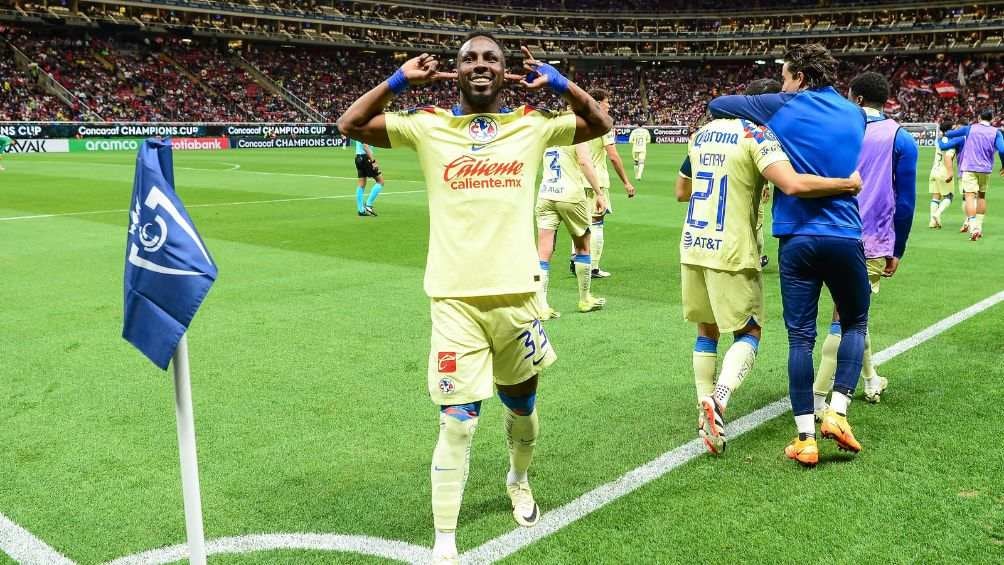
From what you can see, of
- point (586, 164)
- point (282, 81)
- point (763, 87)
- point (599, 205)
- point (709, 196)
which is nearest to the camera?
point (709, 196)

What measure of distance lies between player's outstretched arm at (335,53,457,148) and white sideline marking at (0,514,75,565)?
7.46 ft

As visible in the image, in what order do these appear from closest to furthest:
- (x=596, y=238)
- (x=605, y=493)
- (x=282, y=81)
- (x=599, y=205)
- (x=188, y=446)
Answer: (x=188, y=446) < (x=605, y=493) < (x=599, y=205) < (x=596, y=238) < (x=282, y=81)

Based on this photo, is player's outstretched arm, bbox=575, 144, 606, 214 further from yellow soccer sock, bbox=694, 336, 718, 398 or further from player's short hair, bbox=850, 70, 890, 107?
yellow soccer sock, bbox=694, 336, 718, 398

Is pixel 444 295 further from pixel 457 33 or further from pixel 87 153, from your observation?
pixel 457 33

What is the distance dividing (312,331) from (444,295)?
4598 millimetres

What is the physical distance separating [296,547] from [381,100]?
2032mm

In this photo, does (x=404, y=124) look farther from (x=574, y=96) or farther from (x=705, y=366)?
(x=705, y=366)

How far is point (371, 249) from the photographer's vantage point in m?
13.1

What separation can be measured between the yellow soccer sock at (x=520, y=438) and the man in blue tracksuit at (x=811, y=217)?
5.42 ft

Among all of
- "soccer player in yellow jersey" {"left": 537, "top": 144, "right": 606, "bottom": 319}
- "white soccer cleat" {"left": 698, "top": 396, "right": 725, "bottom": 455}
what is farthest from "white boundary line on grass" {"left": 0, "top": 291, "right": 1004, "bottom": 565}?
"soccer player in yellow jersey" {"left": 537, "top": 144, "right": 606, "bottom": 319}

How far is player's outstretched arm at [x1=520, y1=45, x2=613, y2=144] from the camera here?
3574 millimetres

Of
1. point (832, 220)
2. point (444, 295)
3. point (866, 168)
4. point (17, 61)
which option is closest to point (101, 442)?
point (444, 295)

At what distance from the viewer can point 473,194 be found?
11.8 ft

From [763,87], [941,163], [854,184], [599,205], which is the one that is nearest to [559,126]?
[854,184]
